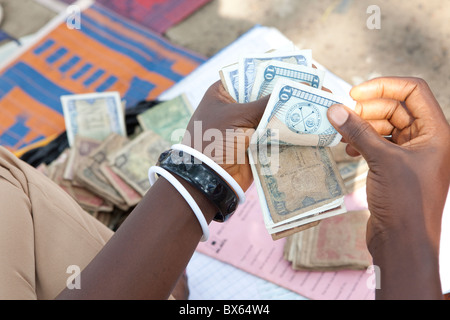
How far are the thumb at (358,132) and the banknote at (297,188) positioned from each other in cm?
23

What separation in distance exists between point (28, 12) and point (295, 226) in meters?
3.03

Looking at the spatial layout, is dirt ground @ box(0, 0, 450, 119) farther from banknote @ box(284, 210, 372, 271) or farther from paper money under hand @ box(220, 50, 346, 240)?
paper money under hand @ box(220, 50, 346, 240)

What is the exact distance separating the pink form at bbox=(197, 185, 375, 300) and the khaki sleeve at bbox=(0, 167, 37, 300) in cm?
110

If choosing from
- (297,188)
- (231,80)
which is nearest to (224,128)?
(231,80)

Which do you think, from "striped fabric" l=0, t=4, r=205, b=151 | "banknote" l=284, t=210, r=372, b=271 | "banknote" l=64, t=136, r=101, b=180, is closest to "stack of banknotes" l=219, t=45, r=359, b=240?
"banknote" l=284, t=210, r=372, b=271

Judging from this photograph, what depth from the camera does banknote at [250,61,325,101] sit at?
1437 millimetres

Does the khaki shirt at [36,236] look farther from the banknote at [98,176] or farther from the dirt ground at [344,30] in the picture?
the dirt ground at [344,30]

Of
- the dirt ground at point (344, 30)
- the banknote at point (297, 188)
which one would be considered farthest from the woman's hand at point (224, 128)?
the dirt ground at point (344, 30)

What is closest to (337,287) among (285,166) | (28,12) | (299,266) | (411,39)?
(299,266)

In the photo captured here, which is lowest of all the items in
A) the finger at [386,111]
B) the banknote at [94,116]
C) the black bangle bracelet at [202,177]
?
the black bangle bracelet at [202,177]

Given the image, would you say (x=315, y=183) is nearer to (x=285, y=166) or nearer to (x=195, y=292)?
(x=285, y=166)

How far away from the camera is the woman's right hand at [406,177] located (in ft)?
3.27

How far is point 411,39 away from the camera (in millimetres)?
2846

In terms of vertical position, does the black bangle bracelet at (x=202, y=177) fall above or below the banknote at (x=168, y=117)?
below
